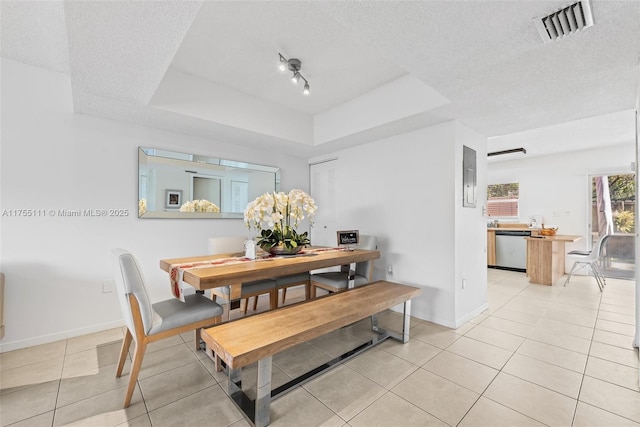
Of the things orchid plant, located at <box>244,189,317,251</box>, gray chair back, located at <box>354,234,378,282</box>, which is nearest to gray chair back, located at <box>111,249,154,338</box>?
orchid plant, located at <box>244,189,317,251</box>

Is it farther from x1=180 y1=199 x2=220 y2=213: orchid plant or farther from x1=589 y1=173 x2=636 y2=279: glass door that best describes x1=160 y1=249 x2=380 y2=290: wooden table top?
x1=589 y1=173 x2=636 y2=279: glass door

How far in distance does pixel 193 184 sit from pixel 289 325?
245cm

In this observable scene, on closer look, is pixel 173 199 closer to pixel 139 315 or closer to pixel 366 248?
pixel 139 315

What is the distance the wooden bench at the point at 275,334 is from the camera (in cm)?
149

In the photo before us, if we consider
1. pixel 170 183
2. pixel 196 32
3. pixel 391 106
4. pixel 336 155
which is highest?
pixel 196 32

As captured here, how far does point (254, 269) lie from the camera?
2041 millimetres

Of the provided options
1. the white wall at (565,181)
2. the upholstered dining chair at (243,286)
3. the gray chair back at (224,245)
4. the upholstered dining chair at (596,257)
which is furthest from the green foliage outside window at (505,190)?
the gray chair back at (224,245)

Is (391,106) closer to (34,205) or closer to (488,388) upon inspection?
(488,388)

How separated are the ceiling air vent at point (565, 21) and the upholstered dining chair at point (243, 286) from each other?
2.87 m

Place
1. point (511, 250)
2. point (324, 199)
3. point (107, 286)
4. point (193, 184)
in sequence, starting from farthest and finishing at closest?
point (511, 250), point (324, 199), point (193, 184), point (107, 286)

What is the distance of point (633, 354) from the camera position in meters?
2.31

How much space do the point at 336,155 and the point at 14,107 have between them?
3553 millimetres

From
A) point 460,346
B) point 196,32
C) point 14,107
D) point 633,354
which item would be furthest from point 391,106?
point 14,107

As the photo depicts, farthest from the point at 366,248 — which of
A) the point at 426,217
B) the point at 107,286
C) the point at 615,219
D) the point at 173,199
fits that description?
the point at 615,219
